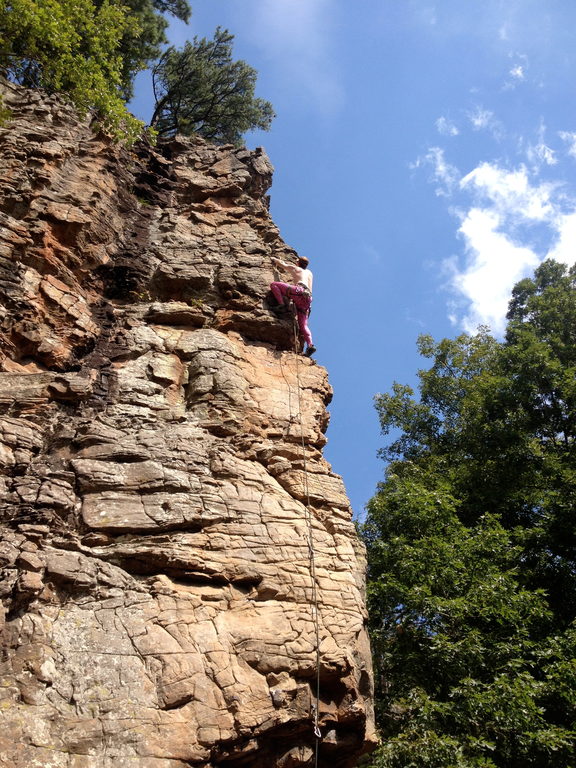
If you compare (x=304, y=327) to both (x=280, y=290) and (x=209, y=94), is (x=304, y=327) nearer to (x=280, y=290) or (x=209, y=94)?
(x=280, y=290)

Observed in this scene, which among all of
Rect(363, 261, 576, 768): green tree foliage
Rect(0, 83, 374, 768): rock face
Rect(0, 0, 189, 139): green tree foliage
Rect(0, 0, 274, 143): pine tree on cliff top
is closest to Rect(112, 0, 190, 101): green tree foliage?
Rect(0, 0, 274, 143): pine tree on cliff top

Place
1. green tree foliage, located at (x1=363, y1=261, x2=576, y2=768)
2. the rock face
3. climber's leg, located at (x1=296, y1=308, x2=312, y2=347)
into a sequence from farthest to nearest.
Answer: climber's leg, located at (x1=296, y1=308, x2=312, y2=347)
green tree foliage, located at (x1=363, y1=261, x2=576, y2=768)
the rock face

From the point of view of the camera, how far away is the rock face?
629 cm

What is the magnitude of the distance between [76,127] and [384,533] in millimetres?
11470

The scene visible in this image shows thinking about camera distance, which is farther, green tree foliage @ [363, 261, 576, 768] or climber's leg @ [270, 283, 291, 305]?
climber's leg @ [270, 283, 291, 305]

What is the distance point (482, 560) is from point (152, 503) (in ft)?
26.2

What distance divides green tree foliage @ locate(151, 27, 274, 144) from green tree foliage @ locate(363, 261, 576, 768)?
11.1 metres

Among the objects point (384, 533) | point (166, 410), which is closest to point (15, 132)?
point (166, 410)

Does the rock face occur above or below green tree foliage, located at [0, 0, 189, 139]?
below

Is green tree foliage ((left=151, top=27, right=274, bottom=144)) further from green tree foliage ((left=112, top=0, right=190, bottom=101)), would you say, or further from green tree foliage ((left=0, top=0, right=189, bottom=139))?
green tree foliage ((left=0, top=0, right=189, bottom=139))

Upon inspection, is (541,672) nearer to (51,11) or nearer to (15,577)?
(15,577)

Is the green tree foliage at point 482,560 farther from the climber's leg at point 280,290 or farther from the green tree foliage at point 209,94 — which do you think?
the green tree foliage at point 209,94

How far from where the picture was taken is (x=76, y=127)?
511 inches

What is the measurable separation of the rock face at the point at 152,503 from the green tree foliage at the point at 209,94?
10.2 m
